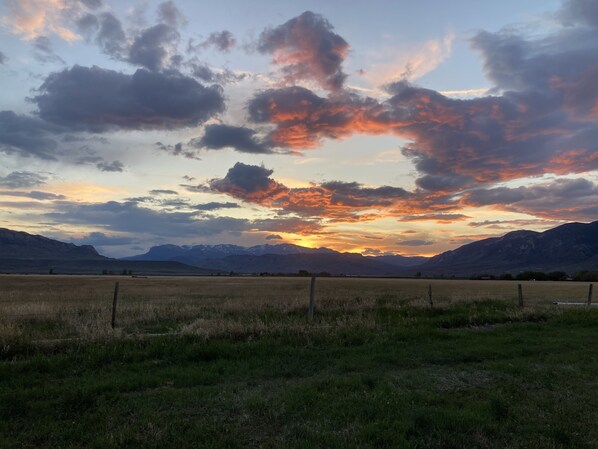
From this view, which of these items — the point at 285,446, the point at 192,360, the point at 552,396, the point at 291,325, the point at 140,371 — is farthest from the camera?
the point at 291,325

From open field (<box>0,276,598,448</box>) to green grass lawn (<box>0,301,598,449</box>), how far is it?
0.12 ft

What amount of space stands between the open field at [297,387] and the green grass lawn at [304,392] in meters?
0.04

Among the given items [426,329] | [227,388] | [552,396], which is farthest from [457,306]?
[227,388]

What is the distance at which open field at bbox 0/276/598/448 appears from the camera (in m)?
7.14

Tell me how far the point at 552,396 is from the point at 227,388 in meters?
7.06

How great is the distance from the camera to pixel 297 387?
382 inches

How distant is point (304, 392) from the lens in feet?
30.4

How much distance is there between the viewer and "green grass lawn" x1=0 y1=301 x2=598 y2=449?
7090mm

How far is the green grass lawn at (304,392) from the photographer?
7090 millimetres

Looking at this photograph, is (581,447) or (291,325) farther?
(291,325)

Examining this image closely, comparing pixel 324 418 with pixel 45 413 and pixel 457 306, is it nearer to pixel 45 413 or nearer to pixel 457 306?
pixel 45 413

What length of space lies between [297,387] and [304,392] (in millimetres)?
473

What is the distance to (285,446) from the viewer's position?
21.9 feet

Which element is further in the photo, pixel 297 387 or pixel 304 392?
pixel 297 387
